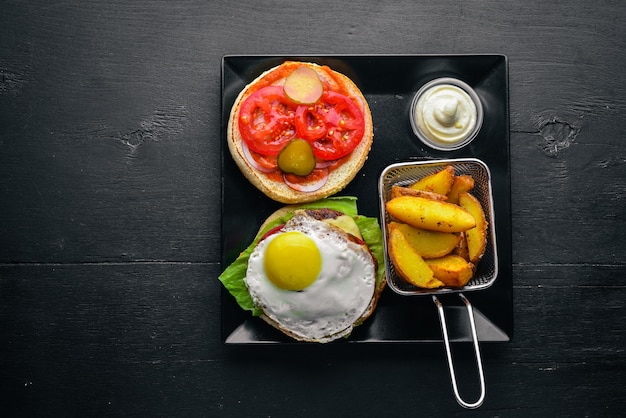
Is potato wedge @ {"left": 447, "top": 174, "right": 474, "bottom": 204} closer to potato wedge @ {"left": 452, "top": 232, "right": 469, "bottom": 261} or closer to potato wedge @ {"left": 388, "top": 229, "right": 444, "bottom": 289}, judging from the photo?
potato wedge @ {"left": 452, "top": 232, "right": 469, "bottom": 261}

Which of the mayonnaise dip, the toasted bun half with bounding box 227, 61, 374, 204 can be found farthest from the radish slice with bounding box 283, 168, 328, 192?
the mayonnaise dip

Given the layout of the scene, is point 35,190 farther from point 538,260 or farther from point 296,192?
point 538,260

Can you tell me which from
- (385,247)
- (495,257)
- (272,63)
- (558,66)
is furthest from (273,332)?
(558,66)

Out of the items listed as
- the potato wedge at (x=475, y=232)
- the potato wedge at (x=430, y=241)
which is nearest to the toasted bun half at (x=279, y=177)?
the potato wedge at (x=430, y=241)

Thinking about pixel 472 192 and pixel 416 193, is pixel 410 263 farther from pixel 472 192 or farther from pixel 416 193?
pixel 472 192

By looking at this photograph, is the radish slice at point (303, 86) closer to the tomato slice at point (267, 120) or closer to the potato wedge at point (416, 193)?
the tomato slice at point (267, 120)

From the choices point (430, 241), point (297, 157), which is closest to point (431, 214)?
point (430, 241)
